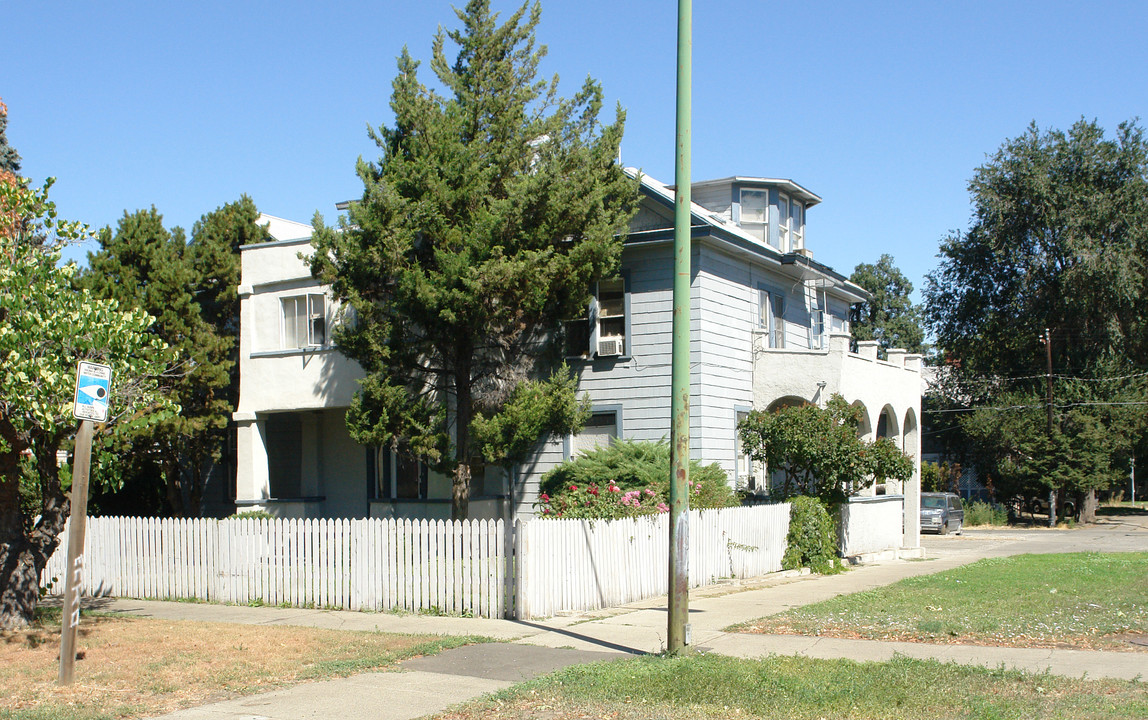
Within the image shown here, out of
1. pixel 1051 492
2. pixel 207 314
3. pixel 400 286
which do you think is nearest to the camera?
pixel 400 286

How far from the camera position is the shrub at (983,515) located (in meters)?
45.2

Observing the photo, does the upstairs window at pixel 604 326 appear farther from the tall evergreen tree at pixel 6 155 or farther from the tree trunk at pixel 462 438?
the tall evergreen tree at pixel 6 155

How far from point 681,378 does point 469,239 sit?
8475mm

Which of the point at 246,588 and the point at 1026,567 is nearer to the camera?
the point at 246,588

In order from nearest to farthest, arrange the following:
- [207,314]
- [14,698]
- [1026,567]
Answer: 1. [14,698]
2. [1026,567]
3. [207,314]

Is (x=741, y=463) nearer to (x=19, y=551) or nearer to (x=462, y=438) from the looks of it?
(x=462, y=438)

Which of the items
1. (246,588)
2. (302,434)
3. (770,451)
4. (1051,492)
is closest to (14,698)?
(246,588)

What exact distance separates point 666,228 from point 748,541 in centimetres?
637

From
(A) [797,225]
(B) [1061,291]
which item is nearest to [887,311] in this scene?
(B) [1061,291]

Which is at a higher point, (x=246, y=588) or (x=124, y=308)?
(x=124, y=308)

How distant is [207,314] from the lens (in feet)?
81.7

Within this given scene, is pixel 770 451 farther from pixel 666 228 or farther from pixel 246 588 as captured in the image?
pixel 246 588

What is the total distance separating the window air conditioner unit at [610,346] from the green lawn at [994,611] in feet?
23.2

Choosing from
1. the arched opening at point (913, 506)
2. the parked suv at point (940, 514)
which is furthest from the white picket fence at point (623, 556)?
the parked suv at point (940, 514)
